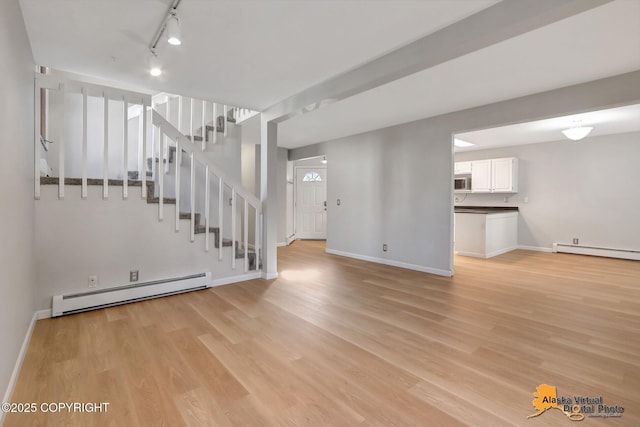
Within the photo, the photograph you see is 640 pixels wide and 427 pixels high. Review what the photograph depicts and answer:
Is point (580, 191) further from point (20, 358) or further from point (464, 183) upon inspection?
point (20, 358)

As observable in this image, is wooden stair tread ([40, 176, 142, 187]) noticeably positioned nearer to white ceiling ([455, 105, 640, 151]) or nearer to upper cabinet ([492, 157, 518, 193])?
white ceiling ([455, 105, 640, 151])

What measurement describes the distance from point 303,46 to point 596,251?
7.38 meters

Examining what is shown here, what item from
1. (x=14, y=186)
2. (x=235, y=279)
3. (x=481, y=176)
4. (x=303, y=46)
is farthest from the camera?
(x=481, y=176)

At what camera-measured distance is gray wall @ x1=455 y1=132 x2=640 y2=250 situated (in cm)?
584

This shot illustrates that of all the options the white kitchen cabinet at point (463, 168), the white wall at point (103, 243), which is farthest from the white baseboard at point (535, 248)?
the white wall at point (103, 243)

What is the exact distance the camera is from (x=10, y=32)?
1779mm

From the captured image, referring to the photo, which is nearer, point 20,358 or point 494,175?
point 20,358

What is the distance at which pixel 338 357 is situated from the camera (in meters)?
2.16

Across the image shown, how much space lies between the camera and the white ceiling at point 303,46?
2020 mm

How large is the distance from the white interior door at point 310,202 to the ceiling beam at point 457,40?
5173 mm

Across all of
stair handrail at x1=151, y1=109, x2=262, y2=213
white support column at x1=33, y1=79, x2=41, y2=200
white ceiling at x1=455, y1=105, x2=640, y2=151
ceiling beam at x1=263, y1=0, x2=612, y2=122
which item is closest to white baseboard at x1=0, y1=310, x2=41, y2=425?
white support column at x1=33, y1=79, x2=41, y2=200

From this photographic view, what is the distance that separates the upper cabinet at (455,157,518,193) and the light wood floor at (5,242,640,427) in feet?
12.2

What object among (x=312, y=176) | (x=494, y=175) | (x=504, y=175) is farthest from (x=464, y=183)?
(x=312, y=176)

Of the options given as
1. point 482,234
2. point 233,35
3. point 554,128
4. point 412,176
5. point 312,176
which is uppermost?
point 554,128
